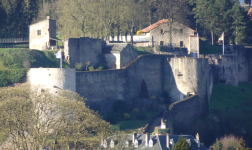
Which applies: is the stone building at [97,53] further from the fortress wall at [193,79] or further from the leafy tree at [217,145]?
the leafy tree at [217,145]

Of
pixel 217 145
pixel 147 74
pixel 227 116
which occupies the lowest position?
pixel 217 145

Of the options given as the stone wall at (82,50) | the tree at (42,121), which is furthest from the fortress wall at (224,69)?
the tree at (42,121)

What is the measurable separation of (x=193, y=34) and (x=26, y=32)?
23.8 metres

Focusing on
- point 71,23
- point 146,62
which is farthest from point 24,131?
point 71,23

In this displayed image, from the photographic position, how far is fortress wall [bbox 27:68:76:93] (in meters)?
36.4

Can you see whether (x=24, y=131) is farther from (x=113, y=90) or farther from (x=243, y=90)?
(x=243, y=90)

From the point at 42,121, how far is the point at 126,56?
2130 centimetres

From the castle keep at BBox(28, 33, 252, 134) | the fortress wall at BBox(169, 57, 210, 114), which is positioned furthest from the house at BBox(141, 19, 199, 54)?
the fortress wall at BBox(169, 57, 210, 114)

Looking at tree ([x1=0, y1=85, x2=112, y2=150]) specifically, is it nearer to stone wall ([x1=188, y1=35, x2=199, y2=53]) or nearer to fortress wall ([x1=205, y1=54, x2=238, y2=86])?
fortress wall ([x1=205, y1=54, x2=238, y2=86])

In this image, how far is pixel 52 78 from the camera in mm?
36500

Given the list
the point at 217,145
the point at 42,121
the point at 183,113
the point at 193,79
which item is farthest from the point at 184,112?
the point at 42,121

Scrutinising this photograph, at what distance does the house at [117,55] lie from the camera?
49812 mm

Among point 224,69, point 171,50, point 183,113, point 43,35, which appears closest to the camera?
point 183,113

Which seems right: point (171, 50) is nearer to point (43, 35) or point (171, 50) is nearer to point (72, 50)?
point (72, 50)
